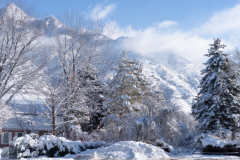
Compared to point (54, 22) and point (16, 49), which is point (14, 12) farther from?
point (54, 22)

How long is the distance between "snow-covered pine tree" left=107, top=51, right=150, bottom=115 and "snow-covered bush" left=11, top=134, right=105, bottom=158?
1194 centimetres

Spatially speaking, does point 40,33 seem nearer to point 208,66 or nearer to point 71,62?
point 71,62

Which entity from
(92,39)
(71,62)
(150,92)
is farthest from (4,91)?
(150,92)

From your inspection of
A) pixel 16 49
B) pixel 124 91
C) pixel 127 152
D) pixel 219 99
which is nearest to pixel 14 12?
pixel 16 49

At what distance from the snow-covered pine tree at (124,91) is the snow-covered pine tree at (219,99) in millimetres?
6907

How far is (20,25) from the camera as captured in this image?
44.1ft

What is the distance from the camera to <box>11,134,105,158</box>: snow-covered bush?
933 centimetres

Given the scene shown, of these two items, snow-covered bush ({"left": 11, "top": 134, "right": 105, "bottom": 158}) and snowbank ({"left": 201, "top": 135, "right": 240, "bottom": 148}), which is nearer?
snow-covered bush ({"left": 11, "top": 134, "right": 105, "bottom": 158})

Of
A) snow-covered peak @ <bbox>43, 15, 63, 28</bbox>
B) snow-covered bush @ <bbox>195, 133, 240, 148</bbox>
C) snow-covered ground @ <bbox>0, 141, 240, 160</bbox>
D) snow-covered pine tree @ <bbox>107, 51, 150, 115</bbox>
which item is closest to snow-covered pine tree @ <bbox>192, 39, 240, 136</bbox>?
snow-covered bush @ <bbox>195, 133, 240, 148</bbox>

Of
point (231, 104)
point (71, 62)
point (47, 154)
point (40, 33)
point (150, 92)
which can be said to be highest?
point (40, 33)

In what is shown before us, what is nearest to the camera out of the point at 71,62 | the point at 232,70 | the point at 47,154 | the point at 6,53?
the point at 47,154

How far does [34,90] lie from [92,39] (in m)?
6.21

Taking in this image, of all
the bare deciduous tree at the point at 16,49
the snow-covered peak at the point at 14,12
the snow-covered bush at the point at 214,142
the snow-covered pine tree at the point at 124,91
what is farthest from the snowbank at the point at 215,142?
the snow-covered peak at the point at 14,12

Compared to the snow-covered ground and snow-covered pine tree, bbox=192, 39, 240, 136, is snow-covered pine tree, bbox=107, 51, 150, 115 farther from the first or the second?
the snow-covered ground
